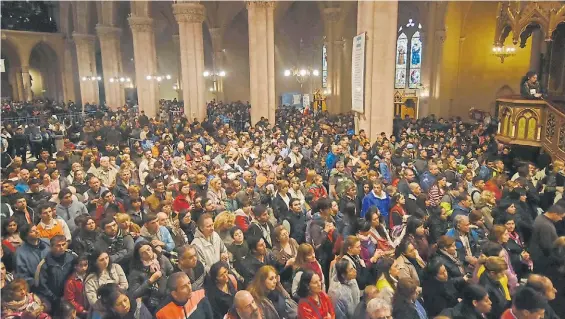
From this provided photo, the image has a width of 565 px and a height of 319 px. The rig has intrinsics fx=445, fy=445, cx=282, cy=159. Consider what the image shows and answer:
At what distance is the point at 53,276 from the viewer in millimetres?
4730

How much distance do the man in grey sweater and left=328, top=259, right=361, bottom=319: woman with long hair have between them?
2.56 metres

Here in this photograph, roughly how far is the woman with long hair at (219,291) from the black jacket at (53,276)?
5.35 ft

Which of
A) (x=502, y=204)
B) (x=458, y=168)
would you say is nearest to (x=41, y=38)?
(x=458, y=168)

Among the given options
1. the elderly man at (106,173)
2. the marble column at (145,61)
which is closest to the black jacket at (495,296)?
the elderly man at (106,173)

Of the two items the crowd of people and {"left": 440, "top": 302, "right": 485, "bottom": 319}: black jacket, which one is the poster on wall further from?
{"left": 440, "top": 302, "right": 485, "bottom": 319}: black jacket

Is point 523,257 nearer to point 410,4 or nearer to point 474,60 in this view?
point 474,60

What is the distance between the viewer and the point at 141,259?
4.66 metres

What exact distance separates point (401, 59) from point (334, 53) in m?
4.99

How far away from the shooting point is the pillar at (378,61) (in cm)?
1290

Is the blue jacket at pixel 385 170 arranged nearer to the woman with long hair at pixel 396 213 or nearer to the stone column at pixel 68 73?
the woman with long hair at pixel 396 213

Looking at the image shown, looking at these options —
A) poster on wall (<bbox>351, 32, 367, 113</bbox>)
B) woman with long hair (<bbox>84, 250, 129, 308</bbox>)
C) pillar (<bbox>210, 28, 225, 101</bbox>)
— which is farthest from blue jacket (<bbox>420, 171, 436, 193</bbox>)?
pillar (<bbox>210, 28, 225, 101</bbox>)

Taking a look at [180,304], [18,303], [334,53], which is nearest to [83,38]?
[334,53]

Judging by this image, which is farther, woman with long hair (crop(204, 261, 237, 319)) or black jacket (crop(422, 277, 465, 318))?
black jacket (crop(422, 277, 465, 318))

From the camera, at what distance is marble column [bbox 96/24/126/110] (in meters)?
28.9
